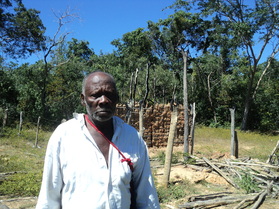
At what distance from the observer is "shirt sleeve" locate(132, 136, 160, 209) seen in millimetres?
1572

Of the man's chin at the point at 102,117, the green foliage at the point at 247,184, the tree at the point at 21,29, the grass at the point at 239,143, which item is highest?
the tree at the point at 21,29

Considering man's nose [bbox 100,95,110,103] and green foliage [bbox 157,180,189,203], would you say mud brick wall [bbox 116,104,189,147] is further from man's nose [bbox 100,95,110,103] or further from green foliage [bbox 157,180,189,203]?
man's nose [bbox 100,95,110,103]

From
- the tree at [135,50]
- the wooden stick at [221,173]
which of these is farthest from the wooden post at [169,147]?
the tree at [135,50]

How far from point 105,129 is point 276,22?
60.3ft

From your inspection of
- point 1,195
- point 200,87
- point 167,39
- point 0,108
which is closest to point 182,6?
point 167,39

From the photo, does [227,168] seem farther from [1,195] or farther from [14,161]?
[14,161]

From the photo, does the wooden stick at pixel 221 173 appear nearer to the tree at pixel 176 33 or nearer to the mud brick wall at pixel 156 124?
the mud brick wall at pixel 156 124

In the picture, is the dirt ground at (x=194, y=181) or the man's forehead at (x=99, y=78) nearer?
the man's forehead at (x=99, y=78)

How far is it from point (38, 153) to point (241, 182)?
6.56 metres

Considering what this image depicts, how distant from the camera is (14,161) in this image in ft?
26.3

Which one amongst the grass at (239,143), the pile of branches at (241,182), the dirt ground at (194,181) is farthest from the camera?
the grass at (239,143)

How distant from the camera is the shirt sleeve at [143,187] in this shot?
5.16ft

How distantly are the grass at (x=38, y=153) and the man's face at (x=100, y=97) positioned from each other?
4216 mm

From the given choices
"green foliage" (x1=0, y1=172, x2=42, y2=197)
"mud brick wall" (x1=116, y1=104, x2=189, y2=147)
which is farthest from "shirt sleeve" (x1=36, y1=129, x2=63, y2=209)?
"mud brick wall" (x1=116, y1=104, x2=189, y2=147)
